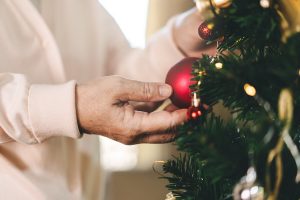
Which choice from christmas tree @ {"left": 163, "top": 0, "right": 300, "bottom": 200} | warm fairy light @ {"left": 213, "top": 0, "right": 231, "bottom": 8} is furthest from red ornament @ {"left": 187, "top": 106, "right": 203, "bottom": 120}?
warm fairy light @ {"left": 213, "top": 0, "right": 231, "bottom": 8}

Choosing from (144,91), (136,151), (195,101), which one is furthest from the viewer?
(136,151)

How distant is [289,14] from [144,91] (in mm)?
228

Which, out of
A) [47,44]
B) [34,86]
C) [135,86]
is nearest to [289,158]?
[135,86]

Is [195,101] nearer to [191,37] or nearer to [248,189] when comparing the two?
[248,189]

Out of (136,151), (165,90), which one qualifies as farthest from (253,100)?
(136,151)

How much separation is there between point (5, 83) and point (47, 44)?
0.46 feet

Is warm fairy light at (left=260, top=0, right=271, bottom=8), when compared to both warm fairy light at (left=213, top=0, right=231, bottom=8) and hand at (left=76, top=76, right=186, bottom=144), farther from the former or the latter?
hand at (left=76, top=76, right=186, bottom=144)

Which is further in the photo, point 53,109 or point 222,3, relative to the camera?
point 53,109

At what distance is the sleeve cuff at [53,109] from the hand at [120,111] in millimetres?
12

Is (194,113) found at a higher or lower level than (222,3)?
lower

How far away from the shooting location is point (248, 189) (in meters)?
0.33

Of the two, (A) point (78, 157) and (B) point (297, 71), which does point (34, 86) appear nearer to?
(A) point (78, 157)

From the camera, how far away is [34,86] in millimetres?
533

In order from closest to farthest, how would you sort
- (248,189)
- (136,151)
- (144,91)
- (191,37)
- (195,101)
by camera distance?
1. (248,189)
2. (195,101)
3. (144,91)
4. (191,37)
5. (136,151)
